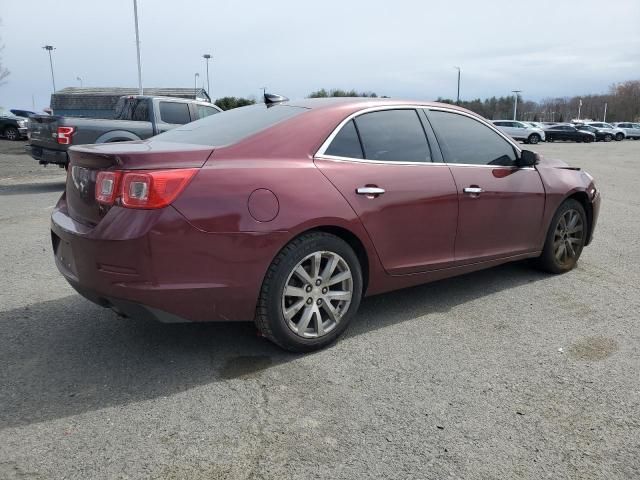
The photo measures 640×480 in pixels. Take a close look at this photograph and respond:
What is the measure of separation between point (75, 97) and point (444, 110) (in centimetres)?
4226

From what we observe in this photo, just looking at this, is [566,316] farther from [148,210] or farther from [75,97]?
[75,97]

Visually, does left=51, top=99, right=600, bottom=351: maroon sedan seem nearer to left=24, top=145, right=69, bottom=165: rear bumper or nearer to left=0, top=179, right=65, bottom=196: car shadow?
left=24, top=145, right=69, bottom=165: rear bumper

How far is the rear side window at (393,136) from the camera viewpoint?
151 inches

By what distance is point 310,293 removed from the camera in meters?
3.44

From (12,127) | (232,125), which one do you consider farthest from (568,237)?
(12,127)

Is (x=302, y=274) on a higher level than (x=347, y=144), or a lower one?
lower

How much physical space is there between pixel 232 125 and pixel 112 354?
66.1 inches

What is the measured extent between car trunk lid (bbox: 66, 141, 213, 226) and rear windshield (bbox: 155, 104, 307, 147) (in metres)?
0.22

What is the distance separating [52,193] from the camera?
424 inches

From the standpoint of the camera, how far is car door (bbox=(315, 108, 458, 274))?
3615 millimetres

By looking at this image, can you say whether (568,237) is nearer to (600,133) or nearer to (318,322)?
(318,322)

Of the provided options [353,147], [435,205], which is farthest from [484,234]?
[353,147]

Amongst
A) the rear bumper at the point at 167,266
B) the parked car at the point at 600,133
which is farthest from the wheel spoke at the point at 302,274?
the parked car at the point at 600,133

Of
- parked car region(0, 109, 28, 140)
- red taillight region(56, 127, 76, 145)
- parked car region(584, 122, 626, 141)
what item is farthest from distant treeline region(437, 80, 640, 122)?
red taillight region(56, 127, 76, 145)
